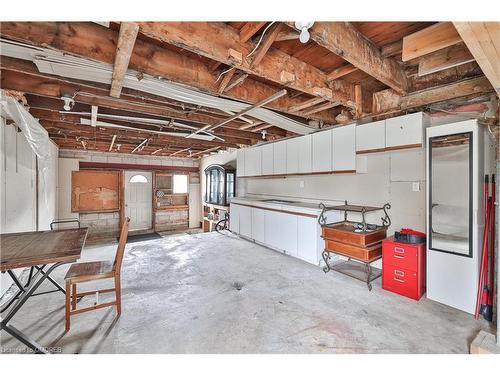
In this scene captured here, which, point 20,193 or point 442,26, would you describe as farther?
point 20,193

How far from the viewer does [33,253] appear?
5.91 ft

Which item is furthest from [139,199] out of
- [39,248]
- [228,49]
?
[228,49]

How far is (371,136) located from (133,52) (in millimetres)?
3016

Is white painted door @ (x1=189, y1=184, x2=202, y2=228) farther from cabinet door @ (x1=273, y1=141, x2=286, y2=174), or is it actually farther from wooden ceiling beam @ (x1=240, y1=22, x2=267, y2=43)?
wooden ceiling beam @ (x1=240, y1=22, x2=267, y2=43)

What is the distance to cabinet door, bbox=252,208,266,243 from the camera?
191 inches

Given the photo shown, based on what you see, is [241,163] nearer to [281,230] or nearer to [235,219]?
[235,219]

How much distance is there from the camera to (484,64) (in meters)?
1.49

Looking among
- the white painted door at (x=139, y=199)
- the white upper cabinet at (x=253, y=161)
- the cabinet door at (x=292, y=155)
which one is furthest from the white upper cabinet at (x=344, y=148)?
the white painted door at (x=139, y=199)

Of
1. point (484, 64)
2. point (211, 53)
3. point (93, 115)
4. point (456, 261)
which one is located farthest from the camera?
point (93, 115)

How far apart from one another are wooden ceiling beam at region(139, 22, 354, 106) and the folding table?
176 cm

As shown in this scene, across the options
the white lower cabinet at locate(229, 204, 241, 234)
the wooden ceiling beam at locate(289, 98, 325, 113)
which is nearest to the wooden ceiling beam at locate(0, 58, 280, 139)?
the wooden ceiling beam at locate(289, 98, 325, 113)

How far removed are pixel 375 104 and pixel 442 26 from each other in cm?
147
